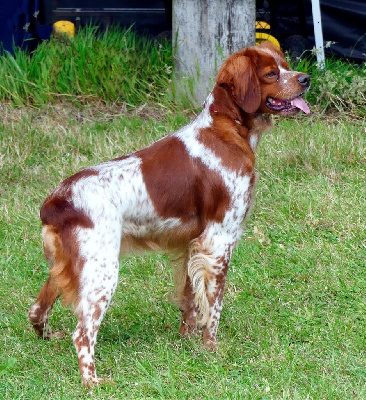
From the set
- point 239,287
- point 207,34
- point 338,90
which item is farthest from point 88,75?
point 239,287

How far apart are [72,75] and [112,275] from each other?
170 inches

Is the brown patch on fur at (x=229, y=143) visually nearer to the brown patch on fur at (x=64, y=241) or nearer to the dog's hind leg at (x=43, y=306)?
the brown patch on fur at (x=64, y=241)

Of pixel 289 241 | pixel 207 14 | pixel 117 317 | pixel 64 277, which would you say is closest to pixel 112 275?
pixel 64 277

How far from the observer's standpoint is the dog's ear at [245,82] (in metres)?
4.06

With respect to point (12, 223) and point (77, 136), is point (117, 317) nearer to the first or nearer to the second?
point (12, 223)

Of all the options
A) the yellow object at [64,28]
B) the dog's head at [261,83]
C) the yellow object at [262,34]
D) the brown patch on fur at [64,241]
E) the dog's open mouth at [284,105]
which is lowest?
the yellow object at [262,34]

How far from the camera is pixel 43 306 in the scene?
13.6 ft

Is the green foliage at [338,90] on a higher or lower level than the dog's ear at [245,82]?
lower

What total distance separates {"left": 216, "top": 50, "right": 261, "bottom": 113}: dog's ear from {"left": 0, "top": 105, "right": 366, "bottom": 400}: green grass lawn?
1.26 metres

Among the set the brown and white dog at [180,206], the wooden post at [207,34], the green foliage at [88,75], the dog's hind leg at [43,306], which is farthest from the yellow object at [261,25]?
the dog's hind leg at [43,306]

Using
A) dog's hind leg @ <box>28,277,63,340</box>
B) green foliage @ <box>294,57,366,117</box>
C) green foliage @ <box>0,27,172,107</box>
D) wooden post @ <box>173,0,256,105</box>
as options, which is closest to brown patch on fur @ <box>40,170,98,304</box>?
dog's hind leg @ <box>28,277,63,340</box>

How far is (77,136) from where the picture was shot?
7.10m

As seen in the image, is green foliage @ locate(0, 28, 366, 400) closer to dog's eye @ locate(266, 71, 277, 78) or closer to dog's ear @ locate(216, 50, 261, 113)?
dog's ear @ locate(216, 50, 261, 113)

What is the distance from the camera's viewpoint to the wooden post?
23.5ft
